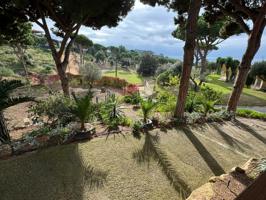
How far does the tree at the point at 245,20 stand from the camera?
6.88 m

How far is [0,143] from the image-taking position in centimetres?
413

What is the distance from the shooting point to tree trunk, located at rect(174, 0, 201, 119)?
5603 millimetres

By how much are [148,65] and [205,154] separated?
2512cm

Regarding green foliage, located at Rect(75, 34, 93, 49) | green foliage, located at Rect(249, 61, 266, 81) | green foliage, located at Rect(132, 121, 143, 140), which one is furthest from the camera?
green foliage, located at Rect(75, 34, 93, 49)

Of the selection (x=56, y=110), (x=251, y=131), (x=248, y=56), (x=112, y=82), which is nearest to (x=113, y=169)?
(x=56, y=110)

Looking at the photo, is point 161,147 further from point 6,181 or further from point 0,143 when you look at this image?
point 0,143

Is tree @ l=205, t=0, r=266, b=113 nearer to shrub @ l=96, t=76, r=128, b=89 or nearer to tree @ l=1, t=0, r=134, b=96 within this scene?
tree @ l=1, t=0, r=134, b=96

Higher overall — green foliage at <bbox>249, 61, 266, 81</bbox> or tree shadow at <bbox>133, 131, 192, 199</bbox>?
green foliage at <bbox>249, 61, 266, 81</bbox>

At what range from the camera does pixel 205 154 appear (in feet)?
15.0

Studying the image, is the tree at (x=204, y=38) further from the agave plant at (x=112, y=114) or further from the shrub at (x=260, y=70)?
the agave plant at (x=112, y=114)

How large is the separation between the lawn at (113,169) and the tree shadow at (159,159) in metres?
0.03

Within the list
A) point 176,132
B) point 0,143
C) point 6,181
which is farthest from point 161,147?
point 0,143

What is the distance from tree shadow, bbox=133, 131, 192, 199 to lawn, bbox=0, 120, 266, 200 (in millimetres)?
29

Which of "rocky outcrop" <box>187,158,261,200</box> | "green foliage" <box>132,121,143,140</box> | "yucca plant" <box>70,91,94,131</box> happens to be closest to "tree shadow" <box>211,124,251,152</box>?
"rocky outcrop" <box>187,158,261,200</box>
